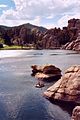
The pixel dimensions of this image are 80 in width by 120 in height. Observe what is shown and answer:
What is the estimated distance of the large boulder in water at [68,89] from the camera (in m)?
68.0

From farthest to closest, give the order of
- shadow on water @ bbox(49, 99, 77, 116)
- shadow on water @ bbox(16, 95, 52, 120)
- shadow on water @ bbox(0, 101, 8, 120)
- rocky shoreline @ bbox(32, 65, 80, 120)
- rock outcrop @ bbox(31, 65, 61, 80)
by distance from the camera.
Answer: rock outcrop @ bbox(31, 65, 61, 80), rocky shoreline @ bbox(32, 65, 80, 120), shadow on water @ bbox(49, 99, 77, 116), shadow on water @ bbox(0, 101, 8, 120), shadow on water @ bbox(16, 95, 52, 120)

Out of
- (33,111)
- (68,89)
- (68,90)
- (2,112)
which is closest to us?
(2,112)

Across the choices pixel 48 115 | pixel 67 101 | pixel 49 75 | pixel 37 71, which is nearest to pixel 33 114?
pixel 48 115

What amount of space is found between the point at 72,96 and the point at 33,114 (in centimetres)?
1222

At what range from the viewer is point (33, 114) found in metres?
60.1

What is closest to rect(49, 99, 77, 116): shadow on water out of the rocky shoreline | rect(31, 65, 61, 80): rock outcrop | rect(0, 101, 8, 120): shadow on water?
the rocky shoreline

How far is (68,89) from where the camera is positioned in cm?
6988

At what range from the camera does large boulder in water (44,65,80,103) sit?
223ft

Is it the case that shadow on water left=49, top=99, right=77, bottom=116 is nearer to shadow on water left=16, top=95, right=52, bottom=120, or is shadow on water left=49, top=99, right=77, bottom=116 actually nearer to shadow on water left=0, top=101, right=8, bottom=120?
shadow on water left=16, top=95, right=52, bottom=120

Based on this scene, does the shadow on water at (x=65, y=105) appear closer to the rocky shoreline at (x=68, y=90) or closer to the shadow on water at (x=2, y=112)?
the rocky shoreline at (x=68, y=90)

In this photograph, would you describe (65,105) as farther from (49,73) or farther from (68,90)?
(49,73)

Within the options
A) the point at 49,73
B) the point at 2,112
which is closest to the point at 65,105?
the point at 2,112

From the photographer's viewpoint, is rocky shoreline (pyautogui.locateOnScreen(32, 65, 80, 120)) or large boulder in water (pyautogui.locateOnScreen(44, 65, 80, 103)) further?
large boulder in water (pyautogui.locateOnScreen(44, 65, 80, 103))

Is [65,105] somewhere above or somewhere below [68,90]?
below
